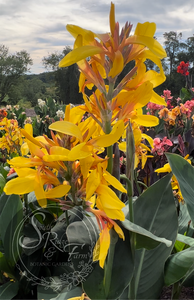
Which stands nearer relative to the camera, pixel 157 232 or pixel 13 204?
pixel 157 232

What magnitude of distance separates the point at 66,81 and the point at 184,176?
21.5 m

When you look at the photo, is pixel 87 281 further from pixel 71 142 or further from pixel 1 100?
pixel 1 100

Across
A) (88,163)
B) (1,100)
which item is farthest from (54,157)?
(1,100)

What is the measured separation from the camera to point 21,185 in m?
0.51

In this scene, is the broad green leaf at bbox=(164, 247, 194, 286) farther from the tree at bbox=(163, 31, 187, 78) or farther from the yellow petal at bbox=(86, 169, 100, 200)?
the tree at bbox=(163, 31, 187, 78)

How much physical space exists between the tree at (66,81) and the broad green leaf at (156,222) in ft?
41.5

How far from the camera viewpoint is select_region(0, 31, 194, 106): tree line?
62.7ft

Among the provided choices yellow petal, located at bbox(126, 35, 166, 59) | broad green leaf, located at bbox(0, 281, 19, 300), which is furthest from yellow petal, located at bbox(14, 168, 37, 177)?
broad green leaf, located at bbox(0, 281, 19, 300)

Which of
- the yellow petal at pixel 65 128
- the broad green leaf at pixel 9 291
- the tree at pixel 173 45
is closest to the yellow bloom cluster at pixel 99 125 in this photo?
the yellow petal at pixel 65 128

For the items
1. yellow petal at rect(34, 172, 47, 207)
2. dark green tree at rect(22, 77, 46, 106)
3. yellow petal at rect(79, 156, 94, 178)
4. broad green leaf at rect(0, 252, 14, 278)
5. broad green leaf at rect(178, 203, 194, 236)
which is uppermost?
dark green tree at rect(22, 77, 46, 106)

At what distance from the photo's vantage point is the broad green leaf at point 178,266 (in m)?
0.79

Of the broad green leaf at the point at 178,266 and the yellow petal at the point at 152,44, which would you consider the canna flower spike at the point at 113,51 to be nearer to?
the yellow petal at the point at 152,44

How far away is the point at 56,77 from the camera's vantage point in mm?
23906

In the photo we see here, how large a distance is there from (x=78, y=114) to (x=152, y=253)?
60cm
